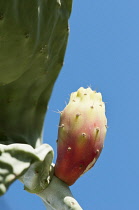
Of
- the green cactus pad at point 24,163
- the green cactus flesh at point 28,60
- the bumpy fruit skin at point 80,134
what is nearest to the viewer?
the green cactus pad at point 24,163

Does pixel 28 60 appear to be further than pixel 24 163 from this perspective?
Yes

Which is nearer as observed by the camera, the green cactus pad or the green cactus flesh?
the green cactus pad

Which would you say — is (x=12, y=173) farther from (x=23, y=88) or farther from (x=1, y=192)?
(x=23, y=88)

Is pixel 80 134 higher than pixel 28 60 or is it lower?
lower

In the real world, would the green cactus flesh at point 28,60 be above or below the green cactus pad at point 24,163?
above

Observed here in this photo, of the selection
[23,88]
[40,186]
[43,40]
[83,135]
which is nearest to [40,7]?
[43,40]
